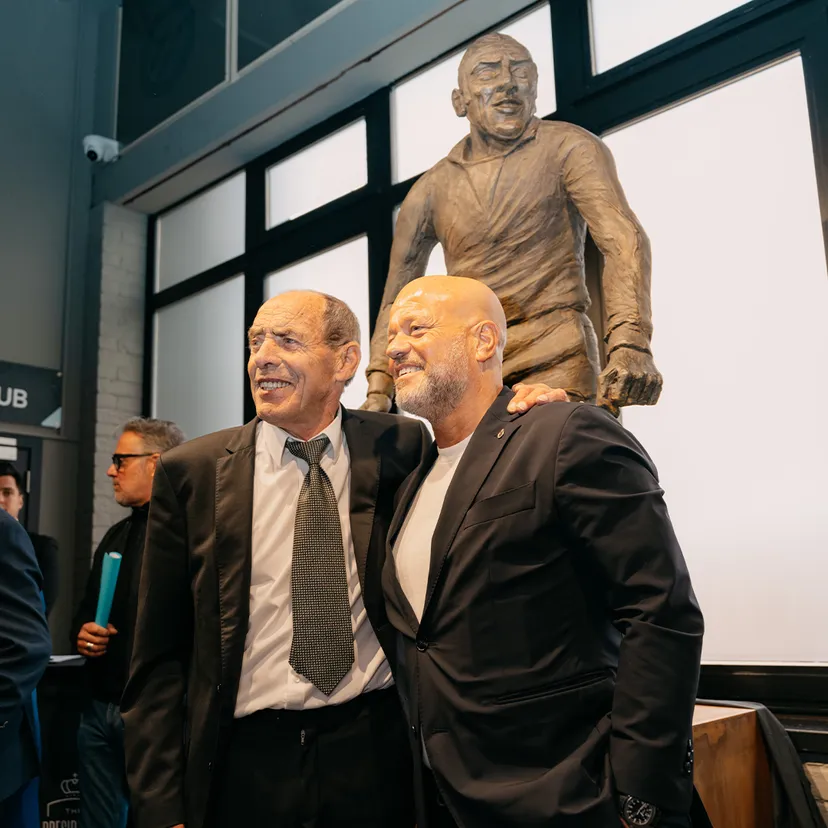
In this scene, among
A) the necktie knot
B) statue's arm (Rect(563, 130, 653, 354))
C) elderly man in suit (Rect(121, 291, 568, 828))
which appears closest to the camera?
elderly man in suit (Rect(121, 291, 568, 828))

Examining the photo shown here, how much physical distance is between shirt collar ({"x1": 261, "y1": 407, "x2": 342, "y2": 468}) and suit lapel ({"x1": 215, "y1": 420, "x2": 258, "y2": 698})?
6cm

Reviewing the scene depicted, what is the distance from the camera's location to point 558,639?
123 centimetres

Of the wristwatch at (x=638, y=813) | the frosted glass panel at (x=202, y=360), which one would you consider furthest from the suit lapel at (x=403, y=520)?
the frosted glass panel at (x=202, y=360)

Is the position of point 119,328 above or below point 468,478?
above

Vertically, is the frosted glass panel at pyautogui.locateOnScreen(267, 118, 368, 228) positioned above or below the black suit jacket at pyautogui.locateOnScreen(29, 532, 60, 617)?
above

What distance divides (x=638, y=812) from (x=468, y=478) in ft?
1.68

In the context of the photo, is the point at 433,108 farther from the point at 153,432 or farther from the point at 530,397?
the point at 530,397

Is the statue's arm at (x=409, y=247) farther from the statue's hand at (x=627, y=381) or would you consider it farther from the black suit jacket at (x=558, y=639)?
the black suit jacket at (x=558, y=639)

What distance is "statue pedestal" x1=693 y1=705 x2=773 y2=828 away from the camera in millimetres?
1829

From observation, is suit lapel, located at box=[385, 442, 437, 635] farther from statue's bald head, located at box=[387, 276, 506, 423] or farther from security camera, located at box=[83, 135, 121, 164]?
security camera, located at box=[83, 135, 121, 164]

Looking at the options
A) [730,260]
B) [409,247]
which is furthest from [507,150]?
[730,260]

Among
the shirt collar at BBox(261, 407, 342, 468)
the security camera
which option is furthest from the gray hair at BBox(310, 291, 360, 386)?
the security camera

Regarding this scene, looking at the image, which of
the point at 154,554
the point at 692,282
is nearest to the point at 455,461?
the point at 154,554

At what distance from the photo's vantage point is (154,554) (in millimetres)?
1517
